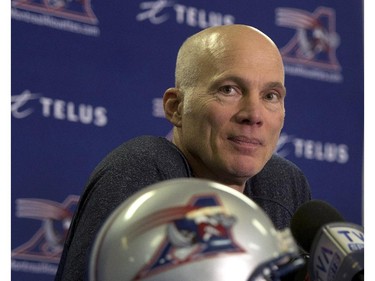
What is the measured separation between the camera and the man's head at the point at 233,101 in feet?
4.99

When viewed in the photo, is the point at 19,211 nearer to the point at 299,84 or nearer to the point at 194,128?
the point at 194,128

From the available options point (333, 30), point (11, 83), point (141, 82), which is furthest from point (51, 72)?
point (333, 30)

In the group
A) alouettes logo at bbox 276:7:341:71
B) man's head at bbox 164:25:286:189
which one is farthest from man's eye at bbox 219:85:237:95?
alouettes logo at bbox 276:7:341:71

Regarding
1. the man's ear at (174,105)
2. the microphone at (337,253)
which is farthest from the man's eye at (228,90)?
the microphone at (337,253)

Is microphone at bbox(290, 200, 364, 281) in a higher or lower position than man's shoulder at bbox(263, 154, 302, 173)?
higher

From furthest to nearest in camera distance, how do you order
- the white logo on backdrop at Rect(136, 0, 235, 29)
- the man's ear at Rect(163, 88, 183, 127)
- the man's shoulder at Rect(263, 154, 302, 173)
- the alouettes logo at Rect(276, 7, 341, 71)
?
the alouettes logo at Rect(276, 7, 341, 71) → the white logo on backdrop at Rect(136, 0, 235, 29) → the man's shoulder at Rect(263, 154, 302, 173) → the man's ear at Rect(163, 88, 183, 127)

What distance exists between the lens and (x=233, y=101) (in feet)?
5.00

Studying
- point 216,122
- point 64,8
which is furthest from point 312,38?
point 216,122

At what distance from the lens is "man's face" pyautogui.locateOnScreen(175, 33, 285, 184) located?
4.98 feet

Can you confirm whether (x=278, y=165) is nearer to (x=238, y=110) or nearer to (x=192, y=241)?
(x=238, y=110)

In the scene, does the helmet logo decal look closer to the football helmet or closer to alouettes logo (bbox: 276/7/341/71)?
the football helmet

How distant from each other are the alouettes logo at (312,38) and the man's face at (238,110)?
3.87 ft

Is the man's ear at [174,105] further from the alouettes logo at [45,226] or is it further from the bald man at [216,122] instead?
the alouettes logo at [45,226]

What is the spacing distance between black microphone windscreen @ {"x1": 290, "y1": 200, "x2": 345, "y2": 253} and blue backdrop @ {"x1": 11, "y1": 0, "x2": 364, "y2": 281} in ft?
3.81
